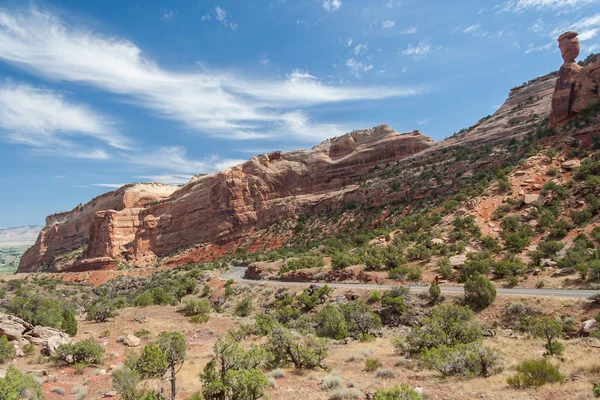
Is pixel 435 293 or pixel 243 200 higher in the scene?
pixel 243 200

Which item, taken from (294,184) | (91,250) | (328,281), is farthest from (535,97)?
(91,250)

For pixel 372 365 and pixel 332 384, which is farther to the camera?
pixel 372 365

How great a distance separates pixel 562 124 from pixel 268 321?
45.7 meters

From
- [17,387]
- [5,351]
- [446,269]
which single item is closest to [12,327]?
[5,351]

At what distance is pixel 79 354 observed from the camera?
13.1 m

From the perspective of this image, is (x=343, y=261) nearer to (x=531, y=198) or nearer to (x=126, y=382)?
(x=531, y=198)

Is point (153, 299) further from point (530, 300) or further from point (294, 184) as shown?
point (294, 184)

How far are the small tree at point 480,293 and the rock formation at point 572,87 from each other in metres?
35.6

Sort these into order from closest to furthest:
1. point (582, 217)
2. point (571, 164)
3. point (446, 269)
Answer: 1. point (446, 269)
2. point (582, 217)
3. point (571, 164)

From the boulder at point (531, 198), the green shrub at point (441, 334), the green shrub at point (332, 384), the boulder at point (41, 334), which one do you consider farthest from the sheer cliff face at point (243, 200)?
the green shrub at point (332, 384)

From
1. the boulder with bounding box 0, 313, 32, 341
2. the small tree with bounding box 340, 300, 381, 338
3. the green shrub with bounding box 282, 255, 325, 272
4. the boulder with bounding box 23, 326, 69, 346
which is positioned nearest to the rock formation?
the green shrub with bounding box 282, 255, 325, 272

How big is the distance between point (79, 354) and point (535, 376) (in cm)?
1602

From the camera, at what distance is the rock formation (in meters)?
40.6

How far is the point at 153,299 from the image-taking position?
29297mm
